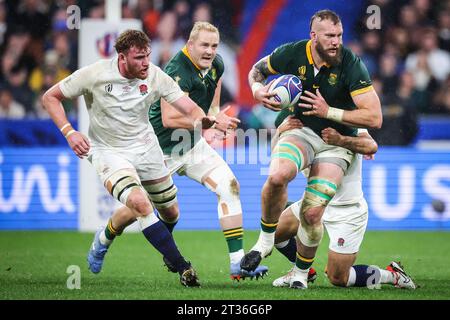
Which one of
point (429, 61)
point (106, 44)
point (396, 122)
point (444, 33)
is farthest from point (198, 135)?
point (444, 33)

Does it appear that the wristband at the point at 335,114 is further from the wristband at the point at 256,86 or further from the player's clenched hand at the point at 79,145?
the player's clenched hand at the point at 79,145

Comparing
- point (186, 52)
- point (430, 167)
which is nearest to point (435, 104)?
point (430, 167)

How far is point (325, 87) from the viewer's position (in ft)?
29.1

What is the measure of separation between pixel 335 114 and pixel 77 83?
230 centimetres

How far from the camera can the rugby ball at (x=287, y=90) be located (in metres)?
8.62

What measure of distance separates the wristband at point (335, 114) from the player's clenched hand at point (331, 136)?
0.63ft

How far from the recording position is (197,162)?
9633 millimetres

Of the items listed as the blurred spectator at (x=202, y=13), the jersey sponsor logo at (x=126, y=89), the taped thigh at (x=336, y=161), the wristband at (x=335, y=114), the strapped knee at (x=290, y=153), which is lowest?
the taped thigh at (x=336, y=161)

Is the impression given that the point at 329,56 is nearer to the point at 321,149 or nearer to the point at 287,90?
the point at 287,90

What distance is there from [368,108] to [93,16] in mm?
9527

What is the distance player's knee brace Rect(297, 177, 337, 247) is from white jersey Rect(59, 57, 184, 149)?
149 cm

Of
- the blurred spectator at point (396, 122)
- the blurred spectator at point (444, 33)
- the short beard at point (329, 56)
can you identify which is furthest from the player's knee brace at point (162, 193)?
the blurred spectator at point (444, 33)

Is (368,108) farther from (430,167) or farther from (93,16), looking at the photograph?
(93,16)

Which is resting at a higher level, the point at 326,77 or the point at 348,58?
the point at 348,58
